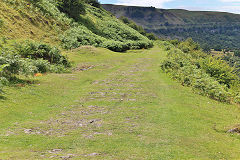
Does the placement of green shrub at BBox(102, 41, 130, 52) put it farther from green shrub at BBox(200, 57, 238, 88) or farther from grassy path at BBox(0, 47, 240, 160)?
grassy path at BBox(0, 47, 240, 160)

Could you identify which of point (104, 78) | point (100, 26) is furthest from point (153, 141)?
point (100, 26)

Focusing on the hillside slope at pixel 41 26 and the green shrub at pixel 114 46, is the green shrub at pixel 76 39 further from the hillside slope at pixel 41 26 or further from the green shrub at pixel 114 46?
the green shrub at pixel 114 46

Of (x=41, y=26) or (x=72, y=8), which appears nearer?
(x=41, y=26)

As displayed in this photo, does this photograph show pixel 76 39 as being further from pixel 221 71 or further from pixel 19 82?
pixel 19 82

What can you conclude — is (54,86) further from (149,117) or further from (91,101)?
(149,117)

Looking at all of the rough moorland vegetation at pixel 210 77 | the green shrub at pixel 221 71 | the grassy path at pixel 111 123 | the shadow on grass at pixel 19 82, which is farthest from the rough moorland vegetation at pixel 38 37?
the green shrub at pixel 221 71

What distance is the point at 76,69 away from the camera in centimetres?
3269

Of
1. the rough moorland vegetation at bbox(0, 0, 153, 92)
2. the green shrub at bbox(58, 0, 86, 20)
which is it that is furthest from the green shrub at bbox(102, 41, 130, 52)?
the green shrub at bbox(58, 0, 86, 20)

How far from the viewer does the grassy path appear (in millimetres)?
9305

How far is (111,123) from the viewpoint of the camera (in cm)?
1314

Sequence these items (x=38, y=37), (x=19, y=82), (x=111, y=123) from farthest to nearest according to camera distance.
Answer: (x=38, y=37) → (x=19, y=82) → (x=111, y=123)

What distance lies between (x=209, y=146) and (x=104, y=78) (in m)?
18.9

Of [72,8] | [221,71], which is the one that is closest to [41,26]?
[72,8]

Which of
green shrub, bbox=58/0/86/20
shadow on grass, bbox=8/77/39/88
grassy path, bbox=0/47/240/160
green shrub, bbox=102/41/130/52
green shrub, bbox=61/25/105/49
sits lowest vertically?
grassy path, bbox=0/47/240/160
